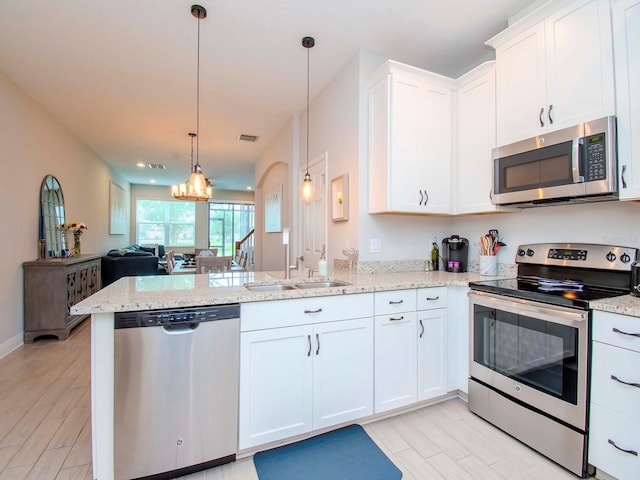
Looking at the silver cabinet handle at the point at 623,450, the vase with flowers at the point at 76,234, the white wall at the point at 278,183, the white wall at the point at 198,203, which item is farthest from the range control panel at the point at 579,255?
the white wall at the point at 198,203

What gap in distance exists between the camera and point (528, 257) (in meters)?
2.31

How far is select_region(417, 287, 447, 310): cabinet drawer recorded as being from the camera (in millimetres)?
2209

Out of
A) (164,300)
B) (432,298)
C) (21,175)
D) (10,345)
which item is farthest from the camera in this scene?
(21,175)

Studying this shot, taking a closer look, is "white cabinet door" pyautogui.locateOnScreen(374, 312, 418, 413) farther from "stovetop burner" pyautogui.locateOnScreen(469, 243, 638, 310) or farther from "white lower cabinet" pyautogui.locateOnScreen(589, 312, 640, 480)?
"white lower cabinet" pyautogui.locateOnScreen(589, 312, 640, 480)

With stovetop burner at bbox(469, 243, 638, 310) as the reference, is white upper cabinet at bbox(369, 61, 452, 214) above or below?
above

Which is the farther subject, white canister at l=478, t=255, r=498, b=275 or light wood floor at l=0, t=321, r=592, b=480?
white canister at l=478, t=255, r=498, b=275

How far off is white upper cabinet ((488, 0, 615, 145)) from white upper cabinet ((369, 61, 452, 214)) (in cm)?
46

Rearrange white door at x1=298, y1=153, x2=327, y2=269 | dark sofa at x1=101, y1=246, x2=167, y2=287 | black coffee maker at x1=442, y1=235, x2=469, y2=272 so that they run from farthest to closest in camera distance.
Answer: dark sofa at x1=101, y1=246, x2=167, y2=287
white door at x1=298, y1=153, x2=327, y2=269
black coffee maker at x1=442, y1=235, x2=469, y2=272

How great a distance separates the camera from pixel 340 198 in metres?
3.05

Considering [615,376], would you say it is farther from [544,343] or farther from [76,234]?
[76,234]

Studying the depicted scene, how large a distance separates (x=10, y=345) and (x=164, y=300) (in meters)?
3.19

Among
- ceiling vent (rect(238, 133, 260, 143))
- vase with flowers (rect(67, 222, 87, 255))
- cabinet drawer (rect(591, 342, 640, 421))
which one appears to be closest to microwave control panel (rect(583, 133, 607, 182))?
cabinet drawer (rect(591, 342, 640, 421))

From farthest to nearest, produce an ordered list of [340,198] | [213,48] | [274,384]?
[340,198] < [213,48] < [274,384]

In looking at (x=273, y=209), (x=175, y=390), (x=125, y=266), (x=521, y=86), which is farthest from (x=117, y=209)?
(x=521, y=86)
